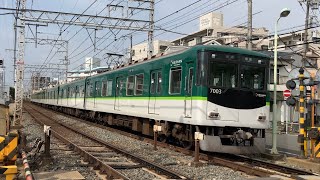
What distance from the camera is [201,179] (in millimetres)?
8469

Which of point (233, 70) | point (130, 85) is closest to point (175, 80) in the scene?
point (233, 70)

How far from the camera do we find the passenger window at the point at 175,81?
1216 centimetres

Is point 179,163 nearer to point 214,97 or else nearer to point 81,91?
point 214,97

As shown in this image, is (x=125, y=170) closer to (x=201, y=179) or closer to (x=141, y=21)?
(x=201, y=179)

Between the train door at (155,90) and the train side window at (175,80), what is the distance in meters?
0.99

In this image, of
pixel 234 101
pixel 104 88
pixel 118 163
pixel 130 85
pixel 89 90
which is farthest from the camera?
pixel 89 90

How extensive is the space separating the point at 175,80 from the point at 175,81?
3cm

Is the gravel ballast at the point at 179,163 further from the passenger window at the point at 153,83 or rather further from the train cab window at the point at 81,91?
the train cab window at the point at 81,91

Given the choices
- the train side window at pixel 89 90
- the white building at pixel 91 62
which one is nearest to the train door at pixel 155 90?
the train side window at pixel 89 90

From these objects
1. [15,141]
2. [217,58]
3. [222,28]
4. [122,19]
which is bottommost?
[15,141]

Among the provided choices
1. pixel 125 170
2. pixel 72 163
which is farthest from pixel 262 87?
pixel 72 163

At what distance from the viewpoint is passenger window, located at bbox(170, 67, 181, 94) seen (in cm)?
1216

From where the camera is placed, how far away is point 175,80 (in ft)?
40.8

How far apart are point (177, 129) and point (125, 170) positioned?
3.48 metres
